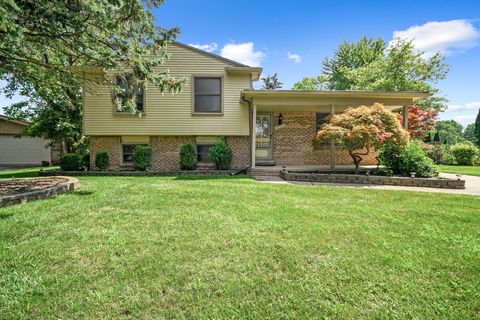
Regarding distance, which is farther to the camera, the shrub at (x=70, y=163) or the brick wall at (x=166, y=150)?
the brick wall at (x=166, y=150)

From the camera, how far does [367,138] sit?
8328mm

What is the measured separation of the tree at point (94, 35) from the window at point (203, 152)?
5185mm

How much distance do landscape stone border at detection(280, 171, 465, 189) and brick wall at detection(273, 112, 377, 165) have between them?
3.87m

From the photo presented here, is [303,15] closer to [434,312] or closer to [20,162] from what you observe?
[434,312]

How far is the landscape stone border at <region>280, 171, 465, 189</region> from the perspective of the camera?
304 inches

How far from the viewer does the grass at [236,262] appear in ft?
7.50

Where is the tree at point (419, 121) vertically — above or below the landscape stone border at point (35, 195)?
above

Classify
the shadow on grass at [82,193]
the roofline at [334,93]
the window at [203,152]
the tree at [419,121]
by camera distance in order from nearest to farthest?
1. the shadow on grass at [82,193]
2. the roofline at [334,93]
3. the window at [203,152]
4. the tree at [419,121]

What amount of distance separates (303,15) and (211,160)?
→ 25.3 feet

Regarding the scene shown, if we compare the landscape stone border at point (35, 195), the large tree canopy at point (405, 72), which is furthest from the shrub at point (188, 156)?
the large tree canopy at point (405, 72)

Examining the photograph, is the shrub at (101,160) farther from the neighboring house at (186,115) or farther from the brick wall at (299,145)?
the brick wall at (299,145)


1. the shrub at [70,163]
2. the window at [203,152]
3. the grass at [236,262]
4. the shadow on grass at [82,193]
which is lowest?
the grass at [236,262]

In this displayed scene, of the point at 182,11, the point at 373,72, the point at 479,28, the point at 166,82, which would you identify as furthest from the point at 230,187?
the point at 373,72

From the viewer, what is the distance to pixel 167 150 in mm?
11789
